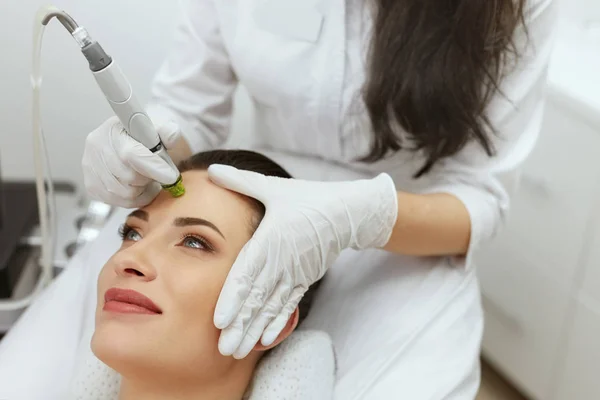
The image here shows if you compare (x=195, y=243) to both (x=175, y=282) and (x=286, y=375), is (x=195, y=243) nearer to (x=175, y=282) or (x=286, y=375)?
(x=175, y=282)

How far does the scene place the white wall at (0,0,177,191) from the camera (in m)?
1.53

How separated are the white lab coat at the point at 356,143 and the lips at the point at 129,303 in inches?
12.8

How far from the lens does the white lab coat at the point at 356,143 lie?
108 centimetres

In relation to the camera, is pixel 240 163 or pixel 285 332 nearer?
pixel 285 332

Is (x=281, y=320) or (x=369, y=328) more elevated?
(x=281, y=320)

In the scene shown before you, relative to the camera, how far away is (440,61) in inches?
44.1

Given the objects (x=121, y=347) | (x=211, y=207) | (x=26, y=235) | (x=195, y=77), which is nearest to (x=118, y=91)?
(x=211, y=207)

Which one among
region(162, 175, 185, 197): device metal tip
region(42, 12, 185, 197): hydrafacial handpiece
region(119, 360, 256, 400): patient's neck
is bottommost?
region(119, 360, 256, 400): patient's neck

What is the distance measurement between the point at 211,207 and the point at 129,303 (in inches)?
6.7

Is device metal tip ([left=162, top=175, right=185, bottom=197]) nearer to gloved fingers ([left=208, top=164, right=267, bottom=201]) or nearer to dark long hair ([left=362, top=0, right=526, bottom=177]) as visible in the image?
gloved fingers ([left=208, top=164, right=267, bottom=201])

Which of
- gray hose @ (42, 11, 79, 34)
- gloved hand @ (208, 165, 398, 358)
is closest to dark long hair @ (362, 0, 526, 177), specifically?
gloved hand @ (208, 165, 398, 358)

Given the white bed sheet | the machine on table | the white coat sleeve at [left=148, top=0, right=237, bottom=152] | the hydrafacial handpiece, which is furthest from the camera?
the machine on table

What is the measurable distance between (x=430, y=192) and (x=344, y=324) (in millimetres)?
279

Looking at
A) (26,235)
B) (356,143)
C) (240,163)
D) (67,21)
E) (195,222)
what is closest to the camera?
(67,21)
